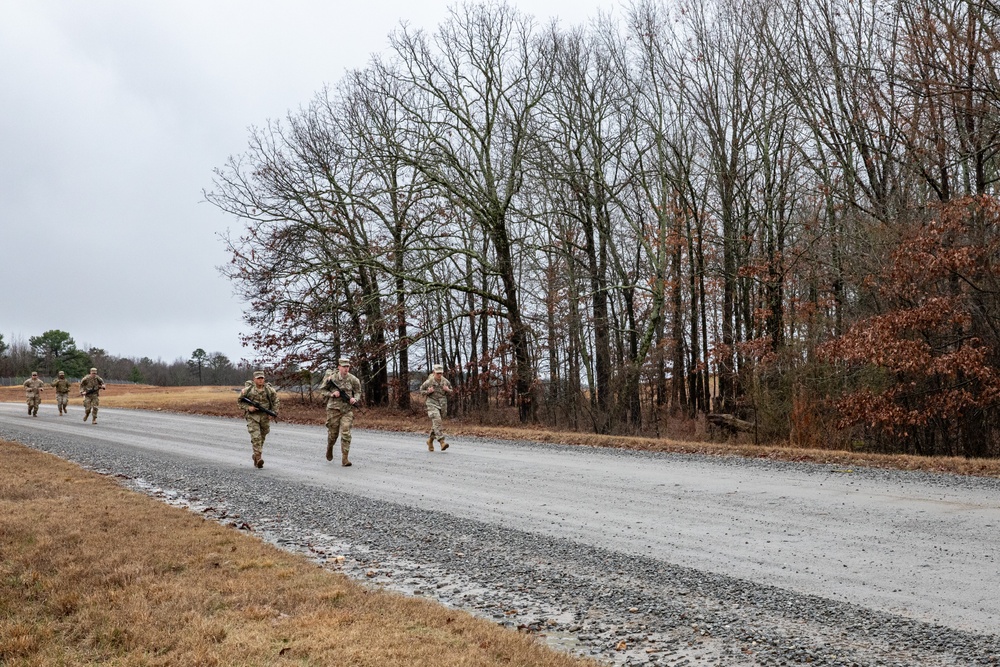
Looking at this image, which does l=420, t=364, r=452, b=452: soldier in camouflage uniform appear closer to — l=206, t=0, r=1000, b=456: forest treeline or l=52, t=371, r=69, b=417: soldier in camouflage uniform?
l=206, t=0, r=1000, b=456: forest treeline

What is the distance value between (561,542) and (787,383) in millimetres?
13066

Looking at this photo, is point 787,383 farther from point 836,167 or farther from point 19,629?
point 19,629

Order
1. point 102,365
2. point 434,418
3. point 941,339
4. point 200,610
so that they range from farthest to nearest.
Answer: point 102,365 < point 434,418 < point 941,339 < point 200,610

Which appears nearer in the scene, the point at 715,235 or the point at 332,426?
the point at 332,426

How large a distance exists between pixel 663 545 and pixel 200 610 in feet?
13.7

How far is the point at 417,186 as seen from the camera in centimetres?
3102

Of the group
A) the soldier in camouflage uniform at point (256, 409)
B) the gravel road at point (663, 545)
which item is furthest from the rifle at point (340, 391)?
the gravel road at point (663, 545)

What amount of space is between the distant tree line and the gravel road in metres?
90.0

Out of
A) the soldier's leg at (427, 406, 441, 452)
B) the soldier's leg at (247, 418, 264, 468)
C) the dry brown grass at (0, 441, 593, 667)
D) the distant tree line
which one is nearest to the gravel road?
the soldier's leg at (247, 418, 264, 468)

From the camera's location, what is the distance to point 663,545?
751 centimetres

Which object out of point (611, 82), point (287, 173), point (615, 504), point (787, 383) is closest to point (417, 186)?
point (287, 173)

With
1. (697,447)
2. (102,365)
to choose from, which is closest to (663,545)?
(697,447)

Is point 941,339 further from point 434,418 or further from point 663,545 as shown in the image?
point 663,545

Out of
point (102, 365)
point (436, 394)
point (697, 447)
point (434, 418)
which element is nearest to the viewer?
point (697, 447)
